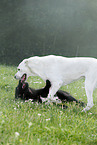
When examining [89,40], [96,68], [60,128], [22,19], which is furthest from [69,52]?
[60,128]

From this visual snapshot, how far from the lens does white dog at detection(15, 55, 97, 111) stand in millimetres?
4027

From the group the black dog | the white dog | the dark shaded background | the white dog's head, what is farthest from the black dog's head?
the dark shaded background

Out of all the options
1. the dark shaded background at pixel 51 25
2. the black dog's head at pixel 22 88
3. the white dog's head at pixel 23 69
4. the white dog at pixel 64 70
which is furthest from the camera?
the dark shaded background at pixel 51 25

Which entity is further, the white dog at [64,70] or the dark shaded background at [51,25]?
the dark shaded background at [51,25]

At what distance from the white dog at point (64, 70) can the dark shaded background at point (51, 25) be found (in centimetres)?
1487

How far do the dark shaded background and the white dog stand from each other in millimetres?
14868

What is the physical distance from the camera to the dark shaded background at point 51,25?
19.3m

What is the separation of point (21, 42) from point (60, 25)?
4.71 meters

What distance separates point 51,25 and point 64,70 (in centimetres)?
1662

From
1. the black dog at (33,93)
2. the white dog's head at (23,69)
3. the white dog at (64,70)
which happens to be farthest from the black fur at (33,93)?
the white dog at (64,70)

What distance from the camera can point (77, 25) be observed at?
2012 cm

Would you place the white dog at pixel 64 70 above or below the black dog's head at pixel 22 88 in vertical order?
above

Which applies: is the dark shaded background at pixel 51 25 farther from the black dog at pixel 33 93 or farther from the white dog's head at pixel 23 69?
the white dog's head at pixel 23 69

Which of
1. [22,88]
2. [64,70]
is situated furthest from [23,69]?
[64,70]
